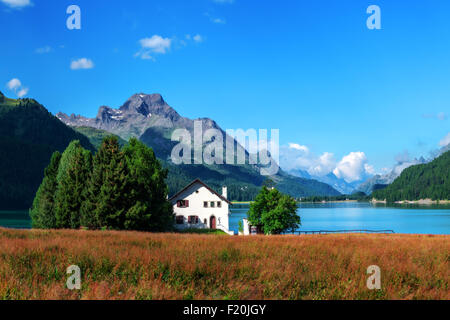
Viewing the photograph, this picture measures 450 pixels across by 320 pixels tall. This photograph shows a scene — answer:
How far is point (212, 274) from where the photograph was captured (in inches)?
330

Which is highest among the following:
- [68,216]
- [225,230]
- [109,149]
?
[109,149]

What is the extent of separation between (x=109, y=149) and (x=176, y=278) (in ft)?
122

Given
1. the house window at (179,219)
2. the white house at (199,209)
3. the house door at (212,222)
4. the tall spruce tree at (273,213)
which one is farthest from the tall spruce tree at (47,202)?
the tall spruce tree at (273,213)

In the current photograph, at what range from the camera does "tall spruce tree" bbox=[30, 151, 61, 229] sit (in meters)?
50.6

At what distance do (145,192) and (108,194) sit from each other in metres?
5.77

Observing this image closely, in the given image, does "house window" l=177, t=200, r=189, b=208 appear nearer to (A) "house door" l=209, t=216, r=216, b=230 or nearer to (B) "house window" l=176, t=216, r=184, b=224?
(B) "house window" l=176, t=216, r=184, b=224

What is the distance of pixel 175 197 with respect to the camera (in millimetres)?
68938

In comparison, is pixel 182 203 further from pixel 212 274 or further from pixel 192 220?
pixel 212 274

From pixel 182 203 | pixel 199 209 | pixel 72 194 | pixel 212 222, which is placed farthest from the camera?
pixel 212 222

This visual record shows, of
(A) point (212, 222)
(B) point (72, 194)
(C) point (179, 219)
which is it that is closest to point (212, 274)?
(B) point (72, 194)

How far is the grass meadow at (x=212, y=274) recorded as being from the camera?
6.98m
